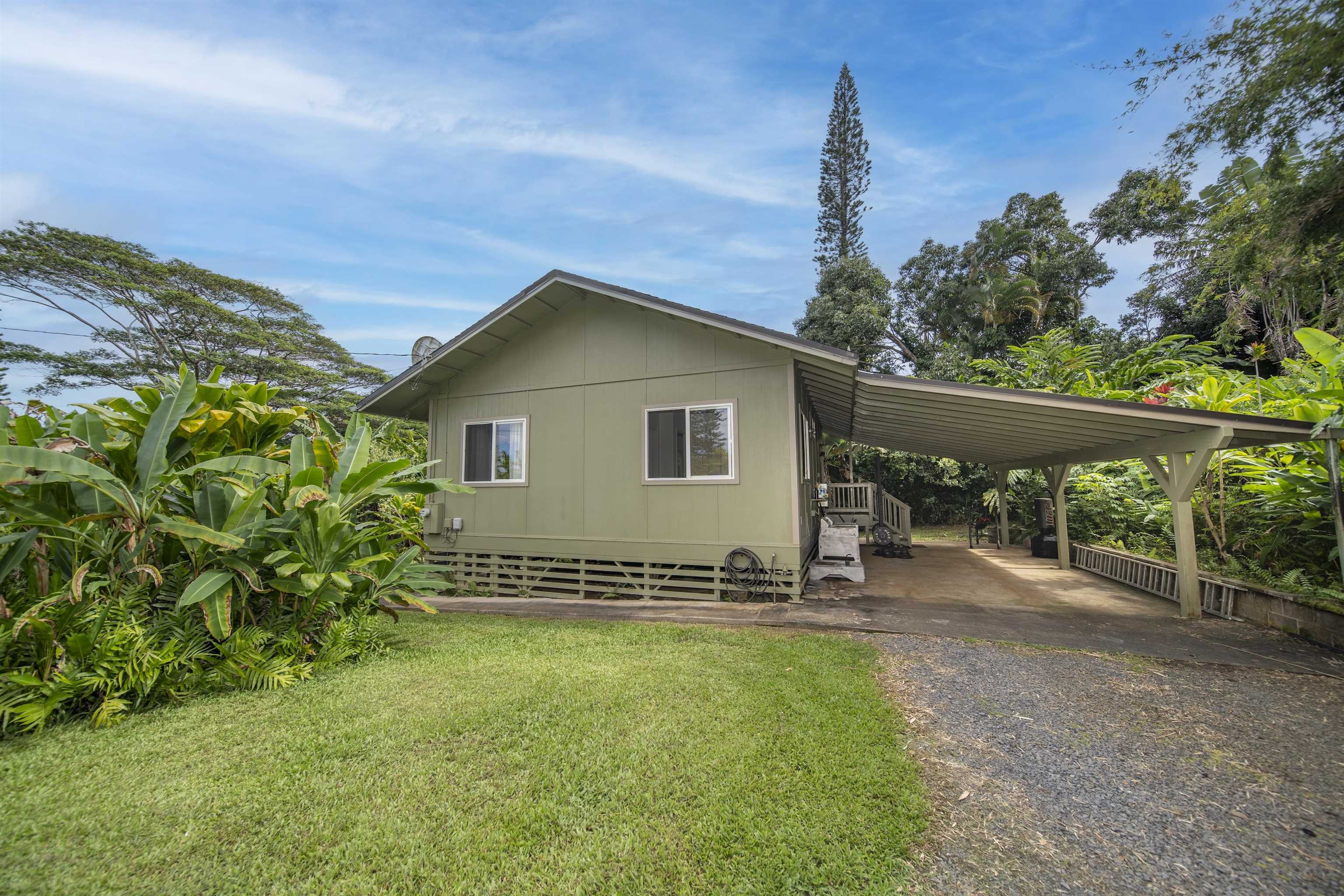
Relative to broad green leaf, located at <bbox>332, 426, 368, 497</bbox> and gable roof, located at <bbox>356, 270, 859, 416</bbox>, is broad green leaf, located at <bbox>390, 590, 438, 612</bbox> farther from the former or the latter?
gable roof, located at <bbox>356, 270, 859, 416</bbox>

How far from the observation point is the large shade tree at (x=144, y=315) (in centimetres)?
2047

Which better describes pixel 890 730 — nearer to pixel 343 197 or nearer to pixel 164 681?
pixel 164 681

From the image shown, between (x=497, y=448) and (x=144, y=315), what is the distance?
24.6 meters

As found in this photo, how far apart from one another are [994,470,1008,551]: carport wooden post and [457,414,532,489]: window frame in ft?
34.4

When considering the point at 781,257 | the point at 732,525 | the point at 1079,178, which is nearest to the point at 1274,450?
the point at 732,525

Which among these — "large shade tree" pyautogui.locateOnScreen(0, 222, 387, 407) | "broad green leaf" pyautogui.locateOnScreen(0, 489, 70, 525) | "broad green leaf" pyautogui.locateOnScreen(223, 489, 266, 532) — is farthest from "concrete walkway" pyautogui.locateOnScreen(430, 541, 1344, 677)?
"large shade tree" pyautogui.locateOnScreen(0, 222, 387, 407)

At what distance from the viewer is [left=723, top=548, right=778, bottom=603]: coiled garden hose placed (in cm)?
690

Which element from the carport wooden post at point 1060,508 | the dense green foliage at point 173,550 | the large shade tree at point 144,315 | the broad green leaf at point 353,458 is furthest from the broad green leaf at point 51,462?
the large shade tree at point 144,315

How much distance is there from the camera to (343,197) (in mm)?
20125

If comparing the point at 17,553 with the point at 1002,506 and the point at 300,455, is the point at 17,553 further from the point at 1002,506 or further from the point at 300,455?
the point at 1002,506

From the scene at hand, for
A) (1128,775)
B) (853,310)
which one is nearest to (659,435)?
(1128,775)

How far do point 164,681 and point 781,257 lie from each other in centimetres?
5806

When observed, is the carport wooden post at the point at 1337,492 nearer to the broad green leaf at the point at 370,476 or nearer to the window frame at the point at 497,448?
the broad green leaf at the point at 370,476

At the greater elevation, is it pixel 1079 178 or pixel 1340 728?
pixel 1079 178
